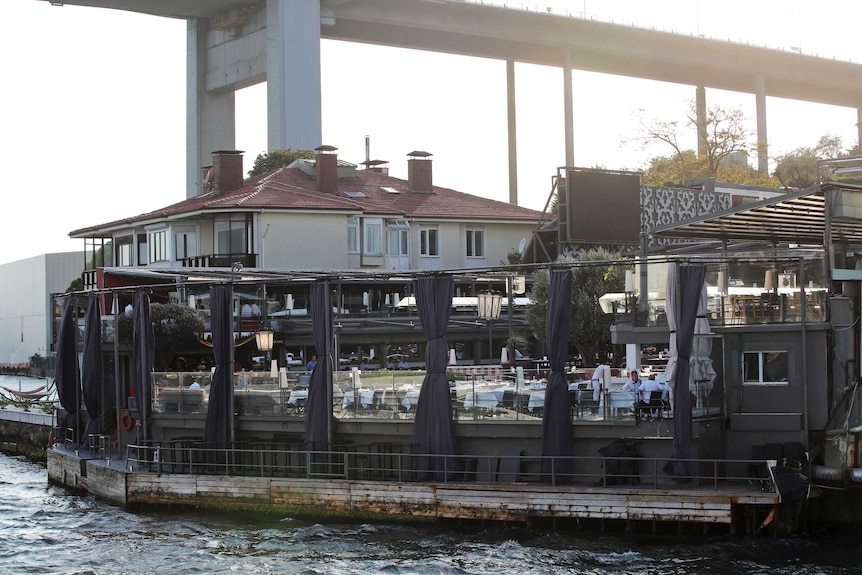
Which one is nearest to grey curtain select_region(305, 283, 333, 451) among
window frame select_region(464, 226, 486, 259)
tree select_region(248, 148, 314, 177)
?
window frame select_region(464, 226, 486, 259)

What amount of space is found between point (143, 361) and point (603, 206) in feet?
103

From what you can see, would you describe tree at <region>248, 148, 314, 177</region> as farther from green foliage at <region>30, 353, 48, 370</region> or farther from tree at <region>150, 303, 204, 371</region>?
green foliage at <region>30, 353, 48, 370</region>

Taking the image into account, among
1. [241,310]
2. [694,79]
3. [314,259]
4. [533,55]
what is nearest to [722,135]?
[533,55]

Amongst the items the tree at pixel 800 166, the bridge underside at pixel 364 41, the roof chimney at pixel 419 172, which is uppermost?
the bridge underside at pixel 364 41

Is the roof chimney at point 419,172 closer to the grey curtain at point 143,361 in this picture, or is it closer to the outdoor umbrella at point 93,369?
the outdoor umbrella at point 93,369

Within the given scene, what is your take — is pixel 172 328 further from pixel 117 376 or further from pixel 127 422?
pixel 117 376

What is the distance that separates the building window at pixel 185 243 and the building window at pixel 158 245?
104 centimetres

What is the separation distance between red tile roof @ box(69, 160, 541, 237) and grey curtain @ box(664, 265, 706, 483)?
31.5 metres

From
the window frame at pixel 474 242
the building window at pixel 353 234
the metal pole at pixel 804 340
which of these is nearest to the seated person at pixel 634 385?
the metal pole at pixel 804 340

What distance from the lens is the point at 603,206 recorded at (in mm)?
59312

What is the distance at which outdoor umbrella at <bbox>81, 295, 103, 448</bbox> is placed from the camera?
116ft

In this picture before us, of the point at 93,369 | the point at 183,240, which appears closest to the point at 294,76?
the point at 183,240

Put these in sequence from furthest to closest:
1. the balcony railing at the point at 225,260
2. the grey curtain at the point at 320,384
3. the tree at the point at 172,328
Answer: the balcony railing at the point at 225,260
the tree at the point at 172,328
the grey curtain at the point at 320,384

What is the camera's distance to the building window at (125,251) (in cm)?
6172
